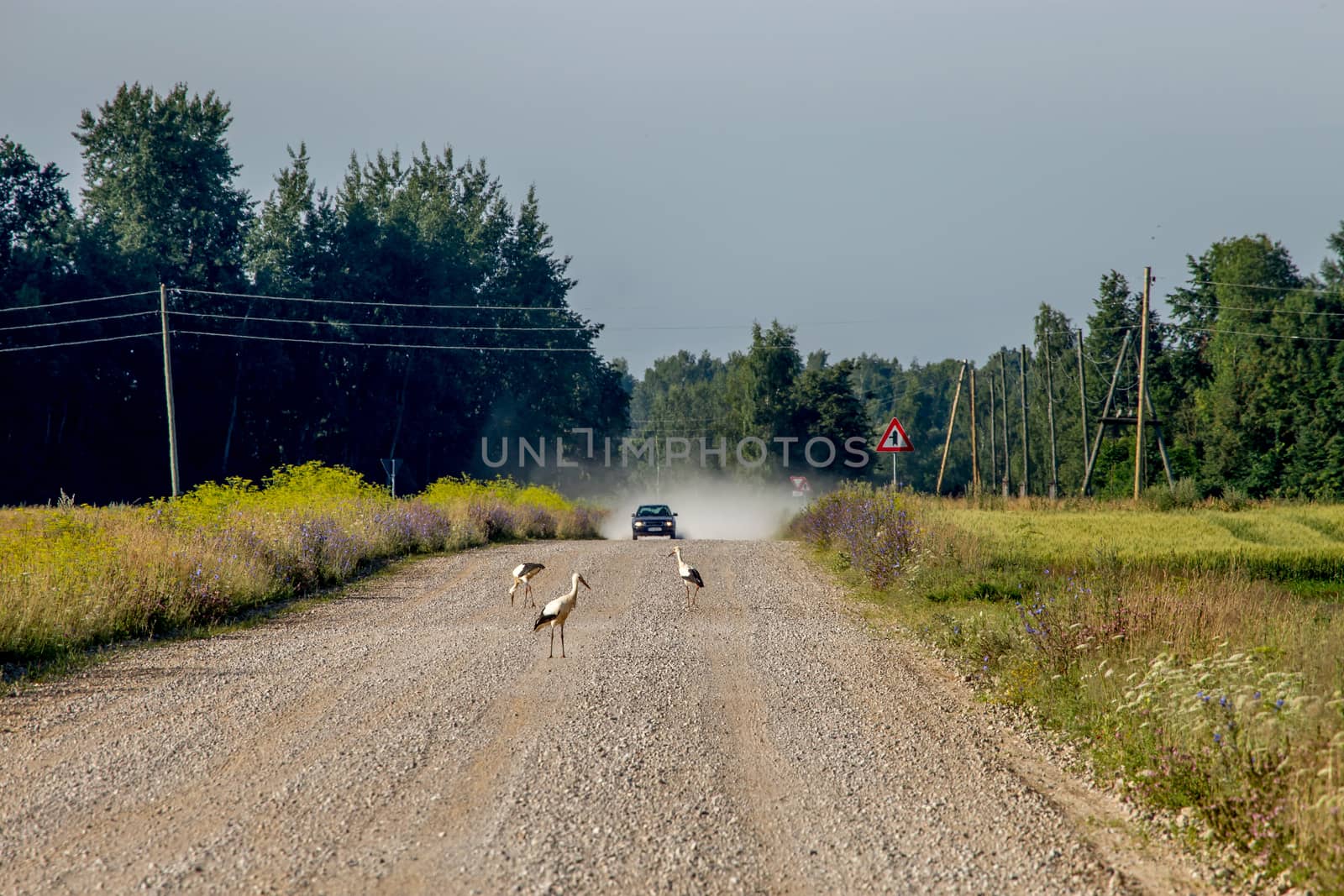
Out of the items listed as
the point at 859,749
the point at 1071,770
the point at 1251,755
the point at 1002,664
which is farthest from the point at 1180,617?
the point at 1251,755

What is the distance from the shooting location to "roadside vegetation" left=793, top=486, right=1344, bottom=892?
5.66 metres

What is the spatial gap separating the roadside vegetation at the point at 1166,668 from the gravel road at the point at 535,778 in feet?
1.47

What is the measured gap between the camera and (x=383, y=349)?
73.9 m

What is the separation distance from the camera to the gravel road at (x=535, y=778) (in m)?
5.66

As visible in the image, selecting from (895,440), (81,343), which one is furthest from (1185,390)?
(81,343)

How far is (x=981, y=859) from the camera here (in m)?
5.83

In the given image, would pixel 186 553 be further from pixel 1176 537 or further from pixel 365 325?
pixel 365 325

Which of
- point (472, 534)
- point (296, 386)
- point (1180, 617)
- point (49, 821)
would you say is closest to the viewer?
point (49, 821)

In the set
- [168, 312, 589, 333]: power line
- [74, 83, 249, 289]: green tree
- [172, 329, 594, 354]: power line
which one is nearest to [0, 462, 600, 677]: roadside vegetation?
[168, 312, 589, 333]: power line

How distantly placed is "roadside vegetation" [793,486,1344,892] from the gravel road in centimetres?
45

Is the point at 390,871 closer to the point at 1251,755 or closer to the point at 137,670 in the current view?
the point at 1251,755

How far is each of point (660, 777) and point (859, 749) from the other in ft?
5.47

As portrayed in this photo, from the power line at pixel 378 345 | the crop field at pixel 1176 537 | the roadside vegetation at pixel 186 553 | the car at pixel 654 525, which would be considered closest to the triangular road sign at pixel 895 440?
the crop field at pixel 1176 537

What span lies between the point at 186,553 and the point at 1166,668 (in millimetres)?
13646
